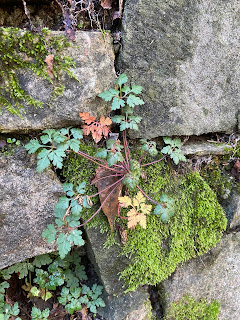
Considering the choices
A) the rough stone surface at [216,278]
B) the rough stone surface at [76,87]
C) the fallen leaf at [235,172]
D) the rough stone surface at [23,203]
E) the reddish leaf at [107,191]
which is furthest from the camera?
the fallen leaf at [235,172]

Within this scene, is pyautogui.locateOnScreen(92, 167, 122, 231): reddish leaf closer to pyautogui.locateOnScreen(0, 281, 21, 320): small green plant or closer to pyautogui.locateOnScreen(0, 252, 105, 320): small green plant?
pyautogui.locateOnScreen(0, 252, 105, 320): small green plant

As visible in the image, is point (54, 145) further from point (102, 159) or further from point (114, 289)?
Result: point (114, 289)

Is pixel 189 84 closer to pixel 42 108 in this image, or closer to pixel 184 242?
pixel 42 108

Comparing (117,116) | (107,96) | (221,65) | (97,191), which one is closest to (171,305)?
(97,191)

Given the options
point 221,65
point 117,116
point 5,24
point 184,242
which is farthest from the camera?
point 184,242

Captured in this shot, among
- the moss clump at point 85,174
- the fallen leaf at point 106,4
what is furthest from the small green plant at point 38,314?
the fallen leaf at point 106,4

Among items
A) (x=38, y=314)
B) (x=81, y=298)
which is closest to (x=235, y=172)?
(x=81, y=298)

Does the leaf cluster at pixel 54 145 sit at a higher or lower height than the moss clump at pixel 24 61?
lower

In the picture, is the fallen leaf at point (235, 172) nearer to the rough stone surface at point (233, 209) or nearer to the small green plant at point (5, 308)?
the rough stone surface at point (233, 209)
